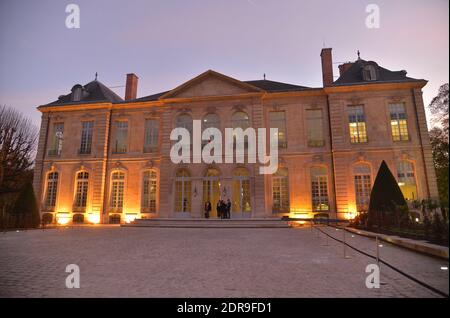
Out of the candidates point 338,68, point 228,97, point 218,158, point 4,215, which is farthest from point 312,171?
point 4,215

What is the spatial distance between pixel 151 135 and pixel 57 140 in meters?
7.32

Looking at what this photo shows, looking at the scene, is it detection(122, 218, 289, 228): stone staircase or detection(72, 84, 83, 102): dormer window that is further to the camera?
detection(72, 84, 83, 102): dormer window

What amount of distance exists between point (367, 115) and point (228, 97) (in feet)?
28.7

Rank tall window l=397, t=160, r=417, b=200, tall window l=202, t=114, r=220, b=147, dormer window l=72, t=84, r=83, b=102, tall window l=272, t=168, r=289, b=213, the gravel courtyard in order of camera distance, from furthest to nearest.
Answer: dormer window l=72, t=84, r=83, b=102, tall window l=202, t=114, r=220, b=147, tall window l=272, t=168, r=289, b=213, tall window l=397, t=160, r=417, b=200, the gravel courtyard

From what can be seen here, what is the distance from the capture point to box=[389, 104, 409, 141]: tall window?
51.9ft

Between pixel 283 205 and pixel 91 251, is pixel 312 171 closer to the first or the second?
pixel 283 205

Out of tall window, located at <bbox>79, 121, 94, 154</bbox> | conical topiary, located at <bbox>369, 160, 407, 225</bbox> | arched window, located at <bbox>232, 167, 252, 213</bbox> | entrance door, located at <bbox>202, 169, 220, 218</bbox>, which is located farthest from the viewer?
tall window, located at <bbox>79, 121, 94, 154</bbox>

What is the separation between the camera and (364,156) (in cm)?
1566

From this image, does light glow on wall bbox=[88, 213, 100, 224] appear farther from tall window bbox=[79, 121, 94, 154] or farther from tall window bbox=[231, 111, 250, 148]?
tall window bbox=[231, 111, 250, 148]

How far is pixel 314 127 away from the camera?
55.7 ft

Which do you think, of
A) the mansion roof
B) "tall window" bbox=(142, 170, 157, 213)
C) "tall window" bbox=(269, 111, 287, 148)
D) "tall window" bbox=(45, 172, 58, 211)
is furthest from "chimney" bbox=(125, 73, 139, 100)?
"tall window" bbox=(269, 111, 287, 148)

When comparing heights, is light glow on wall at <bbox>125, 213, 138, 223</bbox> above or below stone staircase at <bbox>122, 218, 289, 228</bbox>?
above

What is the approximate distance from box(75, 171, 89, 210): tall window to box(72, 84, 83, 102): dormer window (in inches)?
229

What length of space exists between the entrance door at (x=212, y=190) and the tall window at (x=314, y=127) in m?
6.36
